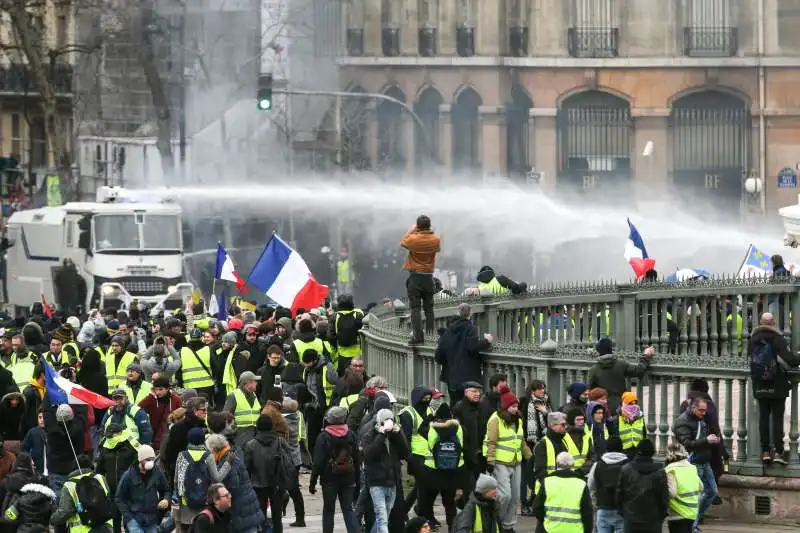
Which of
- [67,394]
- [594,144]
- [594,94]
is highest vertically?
[594,94]

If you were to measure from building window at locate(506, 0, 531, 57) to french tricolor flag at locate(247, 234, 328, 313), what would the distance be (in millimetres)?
36886

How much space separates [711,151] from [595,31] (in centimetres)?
466

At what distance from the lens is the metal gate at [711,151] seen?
66625 mm

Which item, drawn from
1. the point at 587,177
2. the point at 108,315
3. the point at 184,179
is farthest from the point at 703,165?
the point at 108,315

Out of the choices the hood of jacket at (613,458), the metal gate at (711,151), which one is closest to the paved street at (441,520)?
the hood of jacket at (613,458)

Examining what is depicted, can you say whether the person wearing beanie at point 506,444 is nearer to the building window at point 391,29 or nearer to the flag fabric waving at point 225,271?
the flag fabric waving at point 225,271

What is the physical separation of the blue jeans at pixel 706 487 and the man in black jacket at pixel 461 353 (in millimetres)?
3086

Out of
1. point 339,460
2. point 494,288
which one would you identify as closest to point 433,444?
point 339,460

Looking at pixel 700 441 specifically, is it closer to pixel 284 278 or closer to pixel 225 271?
pixel 284 278

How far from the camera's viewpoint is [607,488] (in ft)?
61.0

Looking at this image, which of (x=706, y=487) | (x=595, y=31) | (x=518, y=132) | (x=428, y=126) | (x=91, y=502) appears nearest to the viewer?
(x=91, y=502)

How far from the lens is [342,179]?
6850cm

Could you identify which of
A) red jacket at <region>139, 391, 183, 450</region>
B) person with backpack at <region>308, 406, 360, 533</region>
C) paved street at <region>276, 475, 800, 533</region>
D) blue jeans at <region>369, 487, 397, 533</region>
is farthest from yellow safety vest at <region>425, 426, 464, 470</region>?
red jacket at <region>139, 391, 183, 450</region>

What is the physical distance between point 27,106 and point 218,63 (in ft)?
27.0
